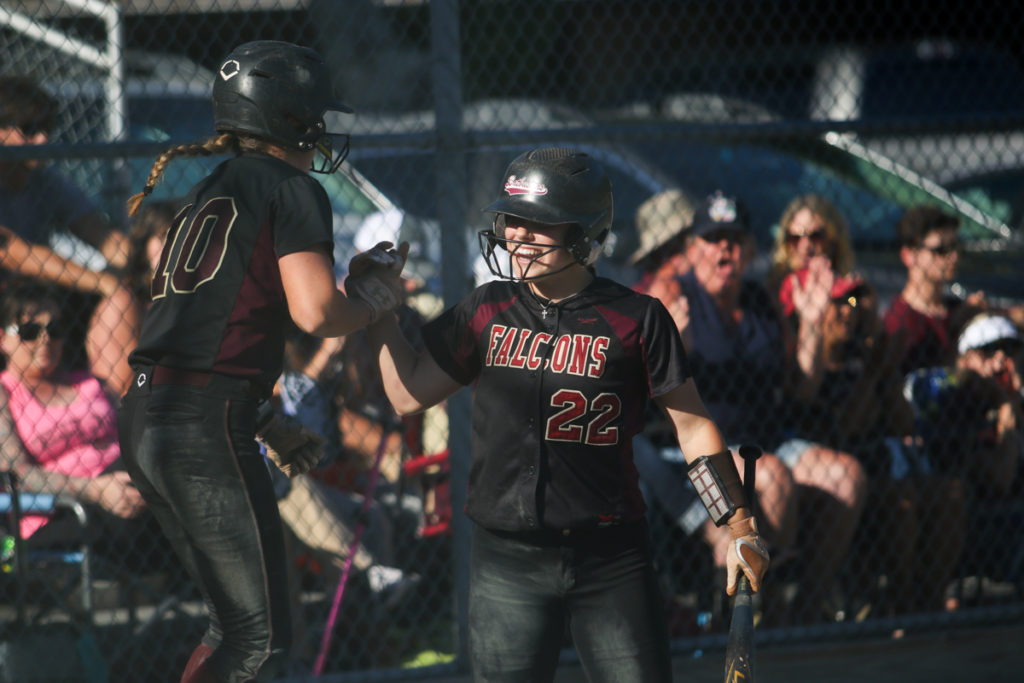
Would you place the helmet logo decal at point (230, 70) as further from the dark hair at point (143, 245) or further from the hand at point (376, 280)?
the dark hair at point (143, 245)

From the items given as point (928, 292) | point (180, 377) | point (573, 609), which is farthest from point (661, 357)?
point (928, 292)

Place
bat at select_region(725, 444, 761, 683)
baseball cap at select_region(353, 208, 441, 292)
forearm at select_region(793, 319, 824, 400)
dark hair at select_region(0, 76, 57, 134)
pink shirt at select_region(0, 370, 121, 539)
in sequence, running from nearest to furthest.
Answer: bat at select_region(725, 444, 761, 683), pink shirt at select_region(0, 370, 121, 539), dark hair at select_region(0, 76, 57, 134), forearm at select_region(793, 319, 824, 400), baseball cap at select_region(353, 208, 441, 292)

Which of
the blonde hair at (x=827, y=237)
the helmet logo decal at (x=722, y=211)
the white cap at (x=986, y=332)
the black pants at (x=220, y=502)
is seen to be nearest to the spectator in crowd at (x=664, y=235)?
the helmet logo decal at (x=722, y=211)

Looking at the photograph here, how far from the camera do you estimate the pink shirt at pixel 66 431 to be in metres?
4.04

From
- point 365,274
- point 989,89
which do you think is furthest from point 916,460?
point 989,89

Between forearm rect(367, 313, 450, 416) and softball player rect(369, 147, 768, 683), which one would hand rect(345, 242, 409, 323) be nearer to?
forearm rect(367, 313, 450, 416)

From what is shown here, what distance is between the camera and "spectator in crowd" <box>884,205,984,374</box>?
4703mm

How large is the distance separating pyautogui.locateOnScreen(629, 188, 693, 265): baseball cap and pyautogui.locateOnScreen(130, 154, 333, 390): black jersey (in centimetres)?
231

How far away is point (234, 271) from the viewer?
2.56m

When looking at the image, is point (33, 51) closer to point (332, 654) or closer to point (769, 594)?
point (332, 654)

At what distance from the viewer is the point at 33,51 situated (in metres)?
5.66

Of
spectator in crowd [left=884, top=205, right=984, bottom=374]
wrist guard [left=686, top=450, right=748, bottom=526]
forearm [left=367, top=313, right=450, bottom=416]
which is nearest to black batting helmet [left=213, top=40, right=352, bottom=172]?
forearm [left=367, top=313, right=450, bottom=416]

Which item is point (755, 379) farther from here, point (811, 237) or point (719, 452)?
point (719, 452)

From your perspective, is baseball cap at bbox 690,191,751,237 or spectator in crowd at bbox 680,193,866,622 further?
baseball cap at bbox 690,191,751,237
